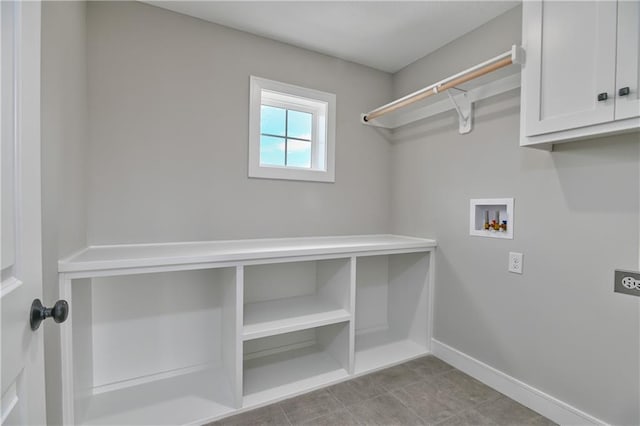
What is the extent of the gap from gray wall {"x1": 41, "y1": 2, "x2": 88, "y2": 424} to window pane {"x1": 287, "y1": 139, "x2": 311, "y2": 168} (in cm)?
128

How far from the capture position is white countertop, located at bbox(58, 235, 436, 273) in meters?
1.34

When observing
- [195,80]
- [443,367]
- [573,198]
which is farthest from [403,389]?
[195,80]

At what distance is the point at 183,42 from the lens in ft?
6.23

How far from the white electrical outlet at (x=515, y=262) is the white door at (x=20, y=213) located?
81.1 inches

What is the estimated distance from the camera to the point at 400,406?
1.66m

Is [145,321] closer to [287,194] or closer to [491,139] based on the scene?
[287,194]

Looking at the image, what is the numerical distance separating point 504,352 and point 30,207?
224cm

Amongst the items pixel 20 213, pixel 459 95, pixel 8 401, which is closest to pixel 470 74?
pixel 459 95

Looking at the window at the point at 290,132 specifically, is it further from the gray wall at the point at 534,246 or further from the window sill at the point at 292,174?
the gray wall at the point at 534,246

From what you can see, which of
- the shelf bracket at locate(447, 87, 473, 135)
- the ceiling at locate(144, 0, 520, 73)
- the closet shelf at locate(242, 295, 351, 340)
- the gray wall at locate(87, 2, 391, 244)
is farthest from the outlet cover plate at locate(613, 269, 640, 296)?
the gray wall at locate(87, 2, 391, 244)

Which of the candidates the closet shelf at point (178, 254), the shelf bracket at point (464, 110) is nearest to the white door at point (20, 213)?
the closet shelf at point (178, 254)

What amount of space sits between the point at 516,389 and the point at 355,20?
241 centimetres

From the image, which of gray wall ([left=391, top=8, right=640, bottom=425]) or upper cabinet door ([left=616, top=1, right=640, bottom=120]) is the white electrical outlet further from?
upper cabinet door ([left=616, top=1, right=640, bottom=120])

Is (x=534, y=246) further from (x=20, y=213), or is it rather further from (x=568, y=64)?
(x=20, y=213)
